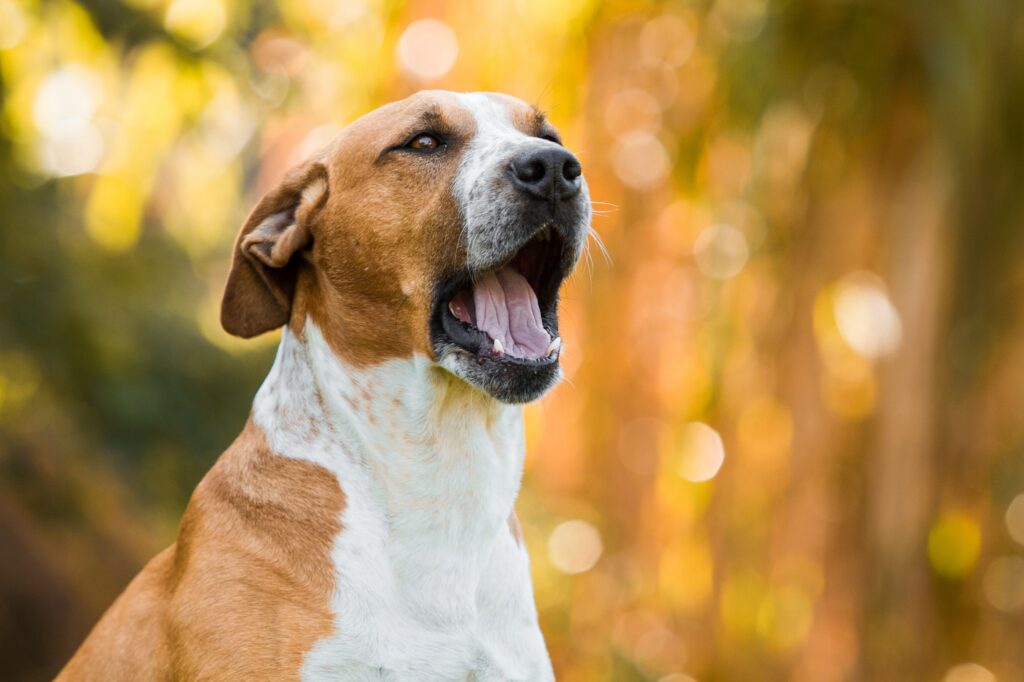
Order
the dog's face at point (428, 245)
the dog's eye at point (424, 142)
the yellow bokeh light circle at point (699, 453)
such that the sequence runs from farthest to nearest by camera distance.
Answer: the yellow bokeh light circle at point (699, 453), the dog's eye at point (424, 142), the dog's face at point (428, 245)

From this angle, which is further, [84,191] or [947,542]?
[84,191]

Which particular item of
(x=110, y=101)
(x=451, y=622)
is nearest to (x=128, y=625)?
(x=451, y=622)

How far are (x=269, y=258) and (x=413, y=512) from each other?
0.79 meters

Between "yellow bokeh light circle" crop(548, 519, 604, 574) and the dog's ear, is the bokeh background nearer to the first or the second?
"yellow bokeh light circle" crop(548, 519, 604, 574)

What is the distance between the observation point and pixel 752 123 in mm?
7012

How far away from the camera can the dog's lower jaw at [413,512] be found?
2.70m

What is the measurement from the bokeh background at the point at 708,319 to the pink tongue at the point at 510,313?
394 cm

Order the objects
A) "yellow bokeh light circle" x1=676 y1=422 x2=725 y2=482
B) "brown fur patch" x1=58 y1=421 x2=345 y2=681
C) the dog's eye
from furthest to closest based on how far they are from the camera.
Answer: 1. "yellow bokeh light circle" x1=676 y1=422 x2=725 y2=482
2. the dog's eye
3. "brown fur patch" x1=58 y1=421 x2=345 y2=681

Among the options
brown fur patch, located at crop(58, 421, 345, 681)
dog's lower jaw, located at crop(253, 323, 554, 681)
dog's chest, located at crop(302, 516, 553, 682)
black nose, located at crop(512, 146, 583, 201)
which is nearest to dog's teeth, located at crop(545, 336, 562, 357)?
dog's lower jaw, located at crop(253, 323, 554, 681)

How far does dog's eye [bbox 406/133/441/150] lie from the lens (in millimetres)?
3145

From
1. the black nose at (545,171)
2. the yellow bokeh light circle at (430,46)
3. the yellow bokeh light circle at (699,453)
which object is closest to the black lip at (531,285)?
the black nose at (545,171)

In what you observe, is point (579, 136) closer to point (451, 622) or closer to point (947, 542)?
point (947, 542)

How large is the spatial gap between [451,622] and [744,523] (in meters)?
4.80

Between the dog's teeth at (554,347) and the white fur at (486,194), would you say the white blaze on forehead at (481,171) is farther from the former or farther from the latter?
the dog's teeth at (554,347)
